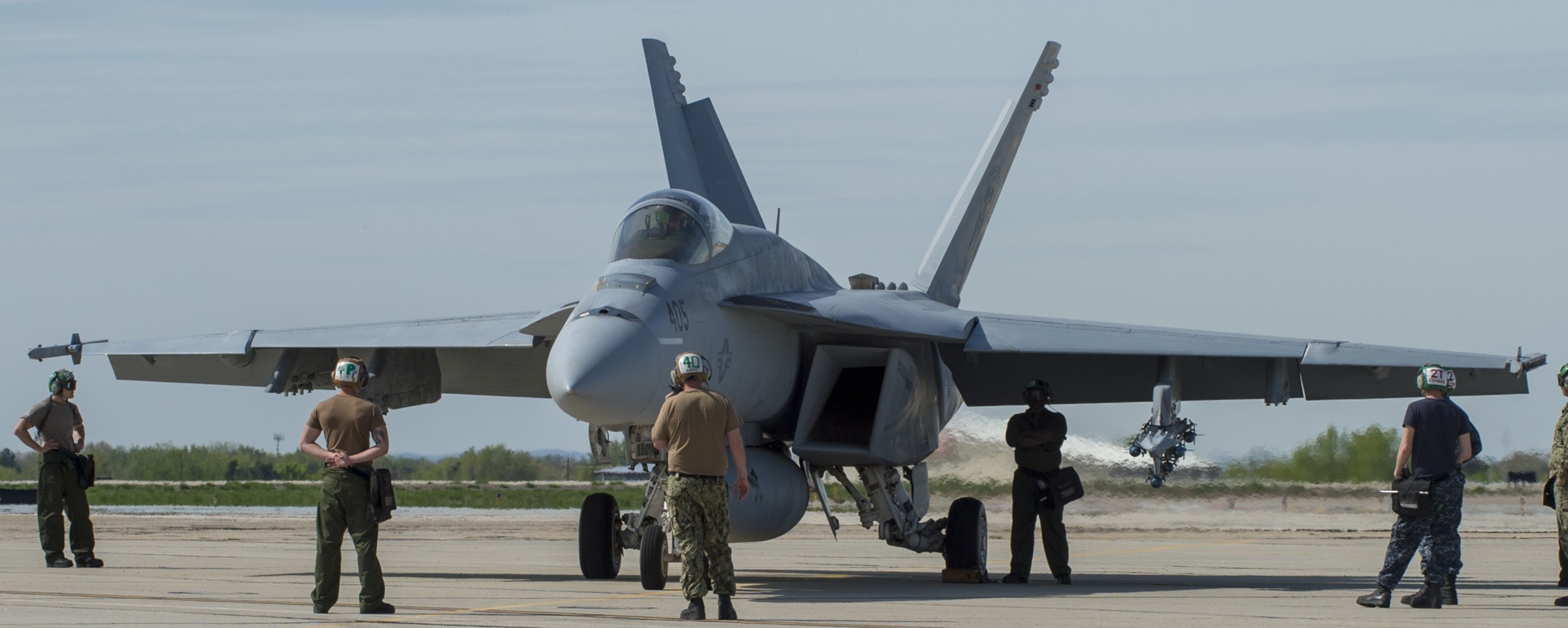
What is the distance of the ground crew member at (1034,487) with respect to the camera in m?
12.8

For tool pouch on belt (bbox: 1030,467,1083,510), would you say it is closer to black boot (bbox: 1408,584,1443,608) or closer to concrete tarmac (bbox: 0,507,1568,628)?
concrete tarmac (bbox: 0,507,1568,628)

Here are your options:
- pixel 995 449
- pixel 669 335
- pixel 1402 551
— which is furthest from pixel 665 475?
pixel 995 449

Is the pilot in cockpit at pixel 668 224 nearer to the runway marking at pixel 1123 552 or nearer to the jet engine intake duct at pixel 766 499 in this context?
the jet engine intake duct at pixel 766 499

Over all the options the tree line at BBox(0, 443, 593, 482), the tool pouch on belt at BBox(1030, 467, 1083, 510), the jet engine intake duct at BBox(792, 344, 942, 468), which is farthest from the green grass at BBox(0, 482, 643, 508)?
the tool pouch on belt at BBox(1030, 467, 1083, 510)

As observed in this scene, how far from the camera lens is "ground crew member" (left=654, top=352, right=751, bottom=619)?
9.17 metres

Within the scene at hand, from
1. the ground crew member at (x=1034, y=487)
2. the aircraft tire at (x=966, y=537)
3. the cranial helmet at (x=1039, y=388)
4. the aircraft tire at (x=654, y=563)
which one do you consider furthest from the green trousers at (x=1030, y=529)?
the aircraft tire at (x=654, y=563)

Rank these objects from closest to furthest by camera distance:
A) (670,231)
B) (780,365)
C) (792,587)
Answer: (670,231)
(792,587)
(780,365)

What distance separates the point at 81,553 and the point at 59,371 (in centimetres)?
146

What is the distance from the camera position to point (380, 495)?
8930 mm

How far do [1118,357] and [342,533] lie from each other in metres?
8.31

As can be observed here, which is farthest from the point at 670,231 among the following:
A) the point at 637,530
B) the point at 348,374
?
the point at 348,374

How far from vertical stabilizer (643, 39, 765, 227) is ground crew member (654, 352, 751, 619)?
869 cm

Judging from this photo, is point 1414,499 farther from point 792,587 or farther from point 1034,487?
point 792,587

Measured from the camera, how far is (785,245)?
13477 mm
